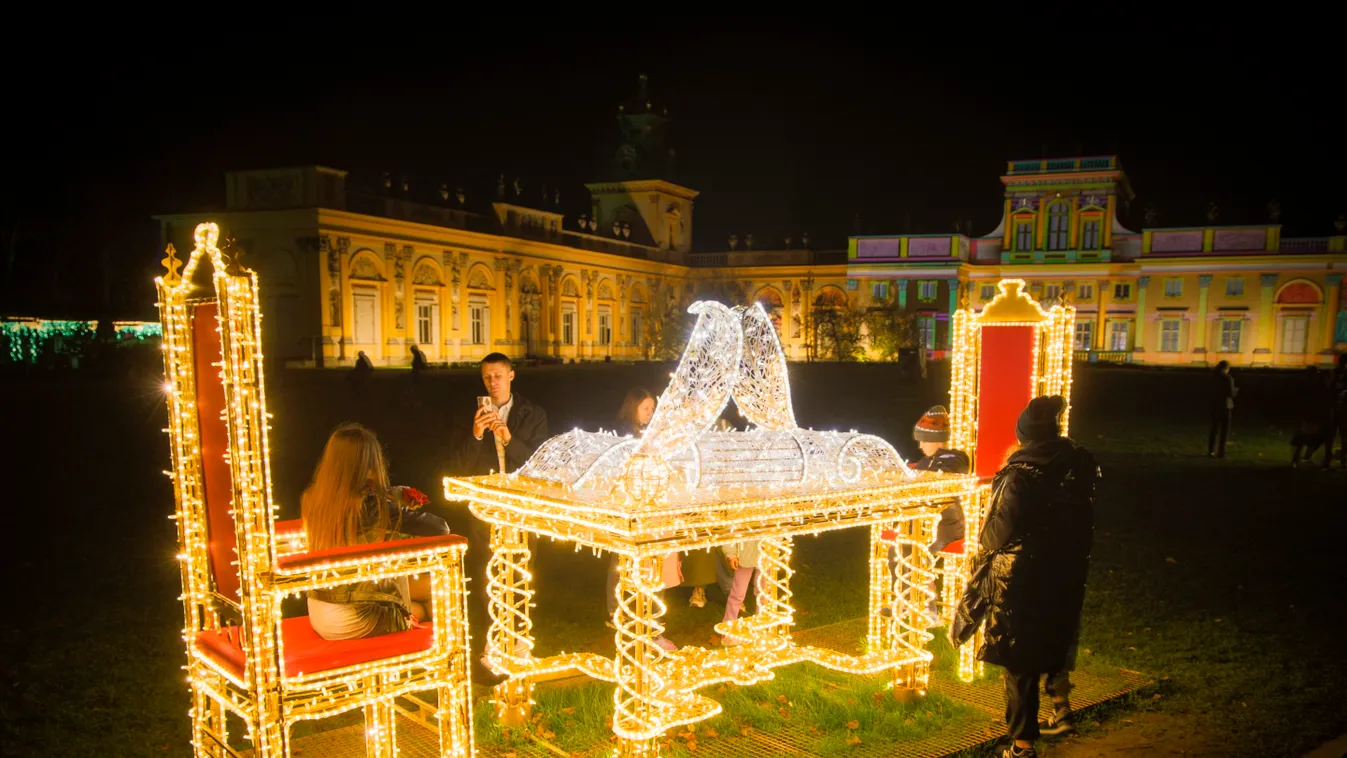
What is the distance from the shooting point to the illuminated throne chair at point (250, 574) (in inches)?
140

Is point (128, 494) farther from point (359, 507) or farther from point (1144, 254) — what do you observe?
point (1144, 254)

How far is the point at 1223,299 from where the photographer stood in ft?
159

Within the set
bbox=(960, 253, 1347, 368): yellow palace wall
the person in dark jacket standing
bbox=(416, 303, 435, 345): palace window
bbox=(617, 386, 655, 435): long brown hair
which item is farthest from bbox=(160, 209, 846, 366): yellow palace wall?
the person in dark jacket standing

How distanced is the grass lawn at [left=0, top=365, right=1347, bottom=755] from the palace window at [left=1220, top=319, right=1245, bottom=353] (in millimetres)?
35763

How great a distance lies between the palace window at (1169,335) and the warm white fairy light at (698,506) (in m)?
50.4

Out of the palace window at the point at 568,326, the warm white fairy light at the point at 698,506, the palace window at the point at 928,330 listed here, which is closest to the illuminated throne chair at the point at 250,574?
the warm white fairy light at the point at 698,506

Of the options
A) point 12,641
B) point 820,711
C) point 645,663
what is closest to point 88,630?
point 12,641

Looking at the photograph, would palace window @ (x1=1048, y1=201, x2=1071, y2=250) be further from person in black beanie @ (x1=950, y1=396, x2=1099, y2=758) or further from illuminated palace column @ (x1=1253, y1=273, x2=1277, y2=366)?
person in black beanie @ (x1=950, y1=396, x2=1099, y2=758)

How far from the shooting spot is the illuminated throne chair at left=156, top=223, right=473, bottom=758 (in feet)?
11.7

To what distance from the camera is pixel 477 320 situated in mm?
45375

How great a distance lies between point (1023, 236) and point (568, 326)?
1033 inches

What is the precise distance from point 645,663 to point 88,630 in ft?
14.8

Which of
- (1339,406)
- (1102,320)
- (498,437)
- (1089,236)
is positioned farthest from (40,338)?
(1102,320)

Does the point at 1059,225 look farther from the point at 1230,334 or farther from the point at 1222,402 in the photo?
the point at 1222,402
